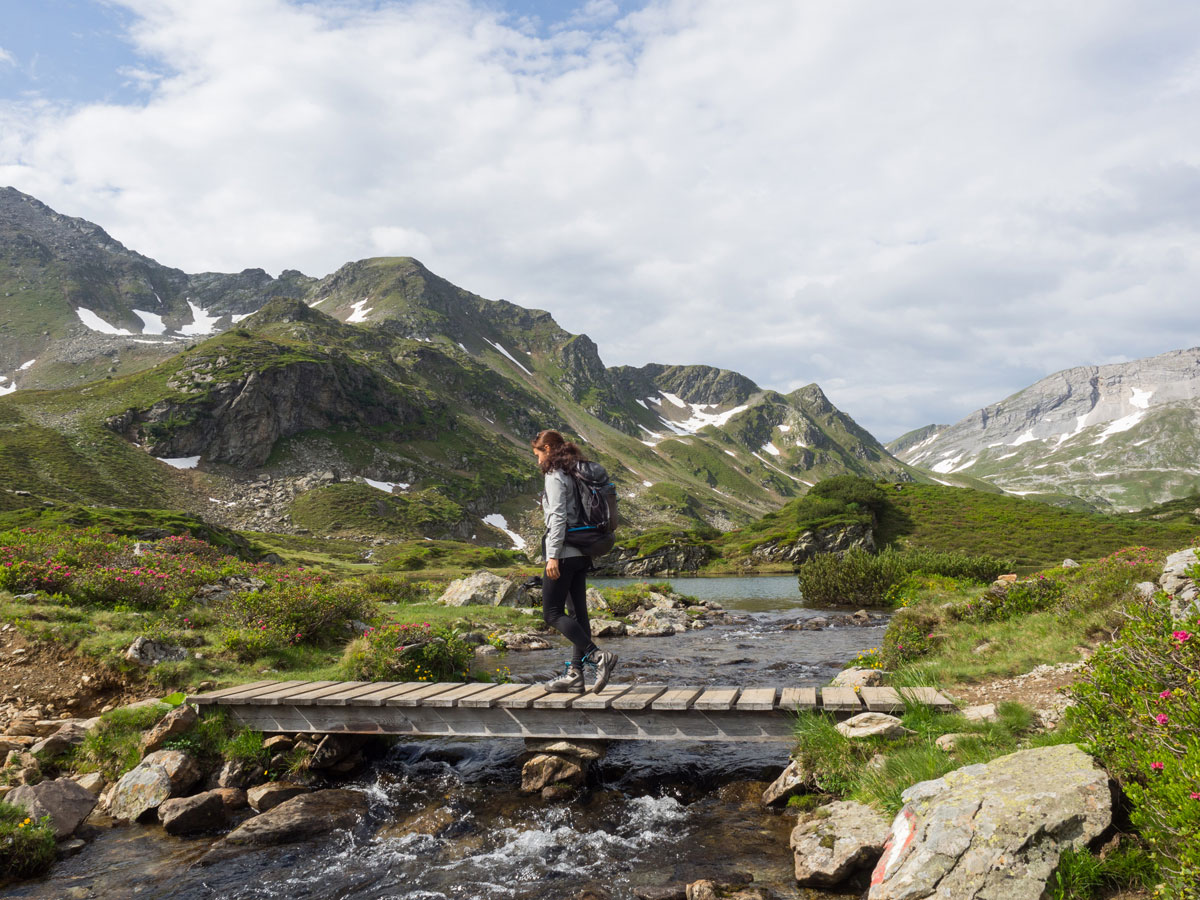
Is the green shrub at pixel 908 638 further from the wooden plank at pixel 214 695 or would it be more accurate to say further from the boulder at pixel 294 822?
the wooden plank at pixel 214 695

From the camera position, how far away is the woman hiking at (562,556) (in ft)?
30.3

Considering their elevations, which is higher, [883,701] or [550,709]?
[550,709]

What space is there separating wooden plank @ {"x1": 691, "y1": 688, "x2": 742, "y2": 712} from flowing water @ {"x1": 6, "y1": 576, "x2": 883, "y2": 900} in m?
1.48

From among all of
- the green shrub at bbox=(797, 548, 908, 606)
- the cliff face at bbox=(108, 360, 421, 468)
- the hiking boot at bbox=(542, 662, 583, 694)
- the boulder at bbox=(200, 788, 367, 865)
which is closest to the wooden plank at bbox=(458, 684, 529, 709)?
the hiking boot at bbox=(542, 662, 583, 694)

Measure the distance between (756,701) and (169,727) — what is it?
32.5ft

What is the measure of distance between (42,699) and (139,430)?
463 ft

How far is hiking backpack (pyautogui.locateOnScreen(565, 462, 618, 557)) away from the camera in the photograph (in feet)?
30.8

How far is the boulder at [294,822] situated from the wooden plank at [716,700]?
5591mm

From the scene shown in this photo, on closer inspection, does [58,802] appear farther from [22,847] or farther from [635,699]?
[635,699]

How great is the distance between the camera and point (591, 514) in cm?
941

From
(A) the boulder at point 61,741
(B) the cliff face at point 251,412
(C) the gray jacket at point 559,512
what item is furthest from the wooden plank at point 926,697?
(B) the cliff face at point 251,412

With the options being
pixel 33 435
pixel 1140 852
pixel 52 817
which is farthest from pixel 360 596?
pixel 33 435

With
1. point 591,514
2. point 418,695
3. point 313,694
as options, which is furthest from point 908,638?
point 313,694

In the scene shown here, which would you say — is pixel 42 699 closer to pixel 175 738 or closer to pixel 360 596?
pixel 175 738
